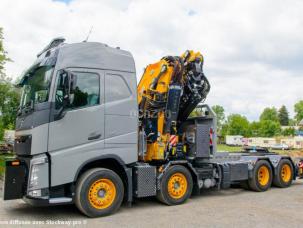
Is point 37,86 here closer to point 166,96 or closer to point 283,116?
point 166,96

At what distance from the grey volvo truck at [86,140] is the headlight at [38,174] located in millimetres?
19

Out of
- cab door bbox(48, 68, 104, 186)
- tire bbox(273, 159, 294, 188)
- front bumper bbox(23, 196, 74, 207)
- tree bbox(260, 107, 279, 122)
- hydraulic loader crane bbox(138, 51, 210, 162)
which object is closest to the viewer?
front bumper bbox(23, 196, 74, 207)

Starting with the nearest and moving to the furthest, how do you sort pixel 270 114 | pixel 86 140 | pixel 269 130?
pixel 86 140 < pixel 269 130 < pixel 270 114

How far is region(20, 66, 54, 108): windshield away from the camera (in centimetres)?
705

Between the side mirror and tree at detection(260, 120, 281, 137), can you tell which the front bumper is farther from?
tree at detection(260, 120, 281, 137)

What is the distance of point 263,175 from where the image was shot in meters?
11.1

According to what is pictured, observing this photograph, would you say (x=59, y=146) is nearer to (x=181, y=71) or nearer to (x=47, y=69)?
(x=47, y=69)

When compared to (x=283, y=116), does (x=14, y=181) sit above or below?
below

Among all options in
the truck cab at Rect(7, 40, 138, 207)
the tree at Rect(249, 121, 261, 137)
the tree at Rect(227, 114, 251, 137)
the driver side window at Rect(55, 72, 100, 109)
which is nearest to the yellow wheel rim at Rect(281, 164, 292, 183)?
the truck cab at Rect(7, 40, 138, 207)

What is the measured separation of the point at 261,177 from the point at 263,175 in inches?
4.5

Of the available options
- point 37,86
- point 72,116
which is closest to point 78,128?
point 72,116

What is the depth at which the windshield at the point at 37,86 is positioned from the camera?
278 inches

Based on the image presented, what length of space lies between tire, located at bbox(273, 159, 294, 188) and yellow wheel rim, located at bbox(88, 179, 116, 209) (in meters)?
6.46

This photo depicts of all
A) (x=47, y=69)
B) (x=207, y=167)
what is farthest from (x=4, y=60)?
(x=207, y=167)
